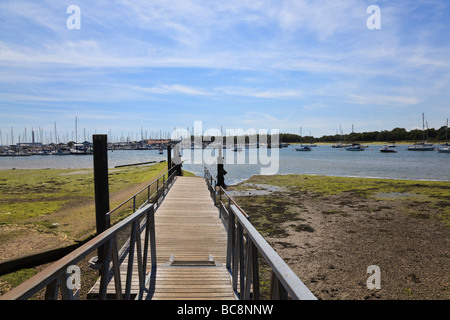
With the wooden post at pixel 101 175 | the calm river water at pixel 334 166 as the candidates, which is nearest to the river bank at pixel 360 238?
the wooden post at pixel 101 175

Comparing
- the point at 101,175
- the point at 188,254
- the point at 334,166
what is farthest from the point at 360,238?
the point at 334,166

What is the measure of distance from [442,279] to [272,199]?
13.3 m

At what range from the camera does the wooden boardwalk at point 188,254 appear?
453cm

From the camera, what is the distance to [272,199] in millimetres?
21625

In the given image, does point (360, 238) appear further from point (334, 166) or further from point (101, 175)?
point (334, 166)

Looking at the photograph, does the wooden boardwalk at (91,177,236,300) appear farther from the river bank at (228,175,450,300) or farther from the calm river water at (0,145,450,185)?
the calm river water at (0,145,450,185)

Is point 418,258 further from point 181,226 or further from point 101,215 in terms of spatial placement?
point 101,215

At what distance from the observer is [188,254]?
7141mm

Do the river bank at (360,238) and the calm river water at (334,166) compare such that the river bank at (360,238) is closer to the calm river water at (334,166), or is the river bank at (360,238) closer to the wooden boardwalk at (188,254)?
the wooden boardwalk at (188,254)

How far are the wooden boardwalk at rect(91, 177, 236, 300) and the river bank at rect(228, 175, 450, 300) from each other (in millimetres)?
2916

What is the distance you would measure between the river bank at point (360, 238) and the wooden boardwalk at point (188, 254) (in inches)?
115

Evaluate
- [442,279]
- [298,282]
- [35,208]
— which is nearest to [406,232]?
[442,279]

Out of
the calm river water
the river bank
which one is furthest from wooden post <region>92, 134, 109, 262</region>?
the calm river water

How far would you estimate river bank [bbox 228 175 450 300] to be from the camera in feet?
27.5
